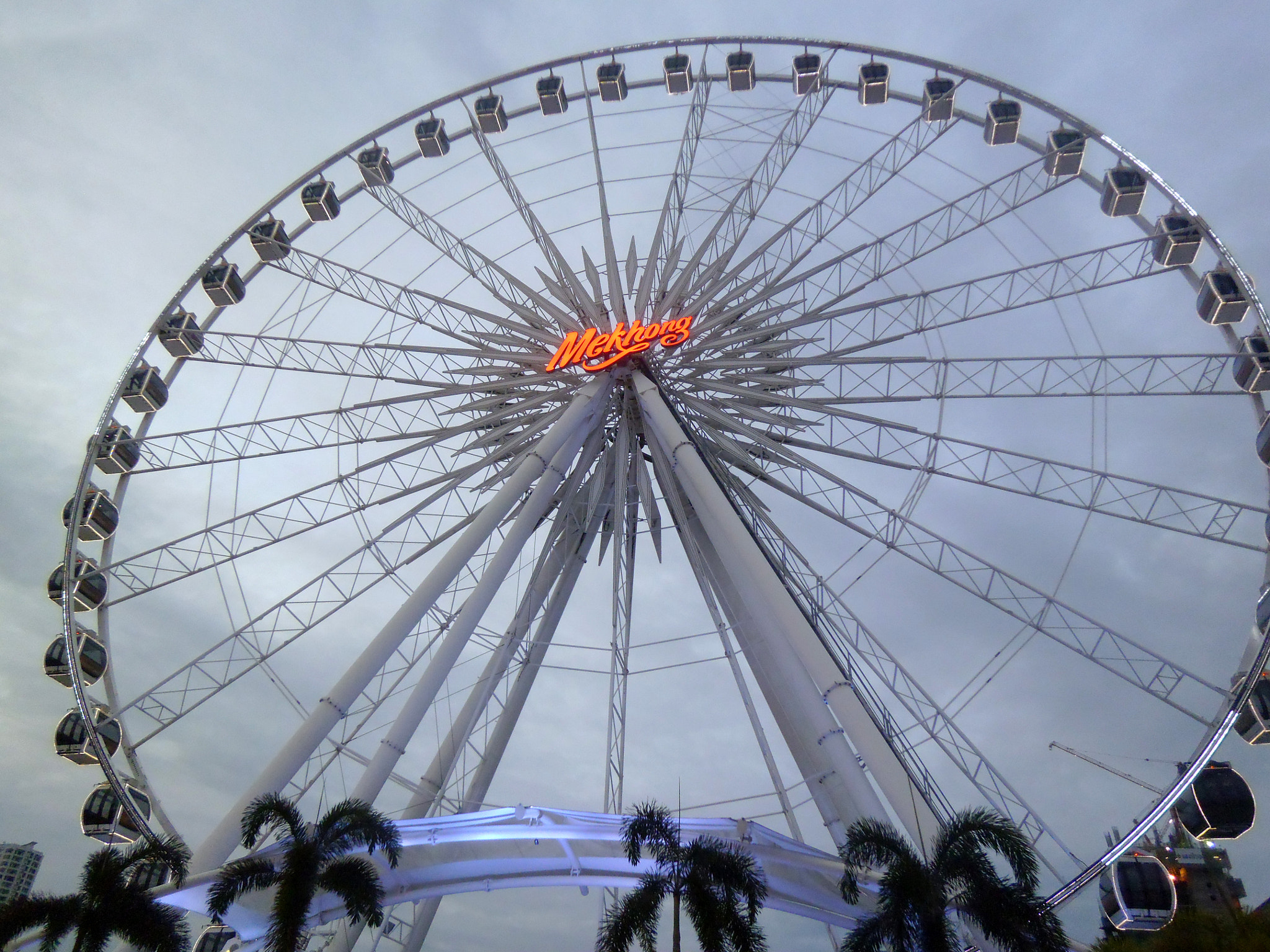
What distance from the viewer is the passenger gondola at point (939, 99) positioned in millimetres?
28031

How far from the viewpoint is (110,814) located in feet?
77.0

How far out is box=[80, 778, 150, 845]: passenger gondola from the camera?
23.4 meters

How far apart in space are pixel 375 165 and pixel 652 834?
803 inches

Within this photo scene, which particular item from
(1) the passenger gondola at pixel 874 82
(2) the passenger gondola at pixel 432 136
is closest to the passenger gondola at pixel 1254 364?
(1) the passenger gondola at pixel 874 82

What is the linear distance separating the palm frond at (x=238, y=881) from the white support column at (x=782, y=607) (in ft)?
34.6

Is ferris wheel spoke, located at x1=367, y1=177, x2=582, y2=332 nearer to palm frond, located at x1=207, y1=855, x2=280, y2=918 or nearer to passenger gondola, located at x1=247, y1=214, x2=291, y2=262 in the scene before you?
passenger gondola, located at x1=247, y1=214, x2=291, y2=262

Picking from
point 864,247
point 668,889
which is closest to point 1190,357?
point 864,247

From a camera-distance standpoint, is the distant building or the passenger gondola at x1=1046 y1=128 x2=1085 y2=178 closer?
the passenger gondola at x1=1046 y1=128 x2=1085 y2=178

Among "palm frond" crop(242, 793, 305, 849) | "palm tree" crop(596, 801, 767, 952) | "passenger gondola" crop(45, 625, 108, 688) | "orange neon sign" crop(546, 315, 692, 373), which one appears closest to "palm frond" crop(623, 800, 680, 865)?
"palm tree" crop(596, 801, 767, 952)

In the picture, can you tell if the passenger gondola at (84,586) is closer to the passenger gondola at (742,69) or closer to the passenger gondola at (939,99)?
the passenger gondola at (742,69)

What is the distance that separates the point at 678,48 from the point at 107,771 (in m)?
24.9

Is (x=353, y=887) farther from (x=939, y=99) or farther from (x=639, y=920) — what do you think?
(x=939, y=99)

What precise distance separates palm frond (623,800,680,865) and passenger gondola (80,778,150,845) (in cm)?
1179

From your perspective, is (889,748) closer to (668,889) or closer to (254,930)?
(668,889)
